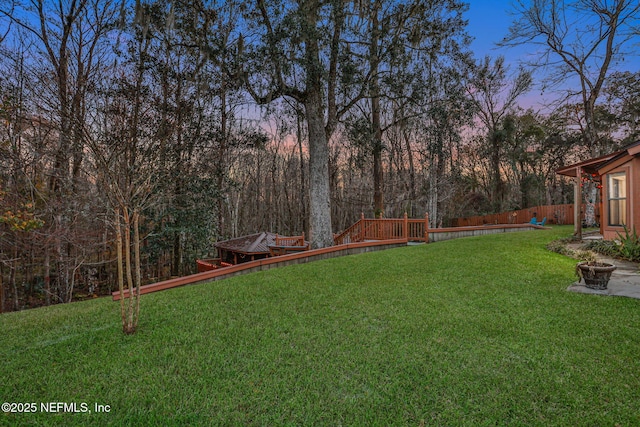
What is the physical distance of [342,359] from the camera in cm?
246

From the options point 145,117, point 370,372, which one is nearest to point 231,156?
point 145,117

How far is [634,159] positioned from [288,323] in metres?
8.68

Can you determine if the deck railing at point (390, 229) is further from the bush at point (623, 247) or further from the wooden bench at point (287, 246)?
the bush at point (623, 247)

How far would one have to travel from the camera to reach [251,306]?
3865 millimetres

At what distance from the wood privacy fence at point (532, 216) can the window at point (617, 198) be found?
816 cm

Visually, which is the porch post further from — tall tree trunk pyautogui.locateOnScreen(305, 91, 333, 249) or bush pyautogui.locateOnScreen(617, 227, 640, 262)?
tall tree trunk pyautogui.locateOnScreen(305, 91, 333, 249)

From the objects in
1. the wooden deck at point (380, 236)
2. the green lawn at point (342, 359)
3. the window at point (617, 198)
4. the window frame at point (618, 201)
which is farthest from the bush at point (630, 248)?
the wooden deck at point (380, 236)

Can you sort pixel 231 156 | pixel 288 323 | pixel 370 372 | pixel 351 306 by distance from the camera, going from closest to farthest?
1. pixel 370 372
2. pixel 288 323
3. pixel 351 306
4. pixel 231 156

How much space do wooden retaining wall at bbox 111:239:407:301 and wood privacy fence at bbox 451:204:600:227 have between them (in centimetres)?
1236

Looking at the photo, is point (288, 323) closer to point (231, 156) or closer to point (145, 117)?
point (145, 117)

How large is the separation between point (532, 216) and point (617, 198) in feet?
38.0

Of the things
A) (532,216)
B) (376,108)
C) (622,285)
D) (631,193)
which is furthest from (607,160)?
(532,216)

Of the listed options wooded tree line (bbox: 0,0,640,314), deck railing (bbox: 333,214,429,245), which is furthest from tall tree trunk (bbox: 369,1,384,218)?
deck railing (bbox: 333,214,429,245)

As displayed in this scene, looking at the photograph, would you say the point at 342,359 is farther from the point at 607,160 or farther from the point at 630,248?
the point at 607,160
